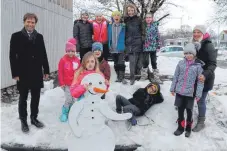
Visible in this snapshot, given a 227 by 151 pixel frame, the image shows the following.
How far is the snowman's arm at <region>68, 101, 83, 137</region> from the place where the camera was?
3.47m

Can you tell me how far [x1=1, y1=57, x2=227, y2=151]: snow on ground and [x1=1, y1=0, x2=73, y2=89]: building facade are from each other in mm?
1854

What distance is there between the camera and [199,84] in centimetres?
473

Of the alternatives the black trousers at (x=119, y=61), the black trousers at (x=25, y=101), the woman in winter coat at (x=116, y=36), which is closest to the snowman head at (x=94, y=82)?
the black trousers at (x=25, y=101)

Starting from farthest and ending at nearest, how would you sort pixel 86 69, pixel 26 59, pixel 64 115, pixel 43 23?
pixel 43 23 < pixel 64 115 < pixel 26 59 < pixel 86 69

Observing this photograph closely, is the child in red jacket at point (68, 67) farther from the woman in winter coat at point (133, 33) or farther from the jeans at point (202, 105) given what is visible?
the jeans at point (202, 105)

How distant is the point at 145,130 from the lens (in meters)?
5.07

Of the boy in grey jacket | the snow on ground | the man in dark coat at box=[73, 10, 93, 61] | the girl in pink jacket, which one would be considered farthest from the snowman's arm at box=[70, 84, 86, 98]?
the man in dark coat at box=[73, 10, 93, 61]

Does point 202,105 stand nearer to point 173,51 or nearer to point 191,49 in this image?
point 191,49

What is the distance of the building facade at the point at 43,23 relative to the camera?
24.1 ft

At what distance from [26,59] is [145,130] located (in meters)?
2.47

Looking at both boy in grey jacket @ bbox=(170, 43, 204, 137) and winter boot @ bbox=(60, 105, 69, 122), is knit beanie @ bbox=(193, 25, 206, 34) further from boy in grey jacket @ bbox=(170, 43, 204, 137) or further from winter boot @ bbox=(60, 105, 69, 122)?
winter boot @ bbox=(60, 105, 69, 122)

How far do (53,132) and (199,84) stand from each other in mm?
2673

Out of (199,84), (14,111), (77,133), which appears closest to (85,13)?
(14,111)

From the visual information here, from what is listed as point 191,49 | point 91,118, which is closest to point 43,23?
point 191,49
